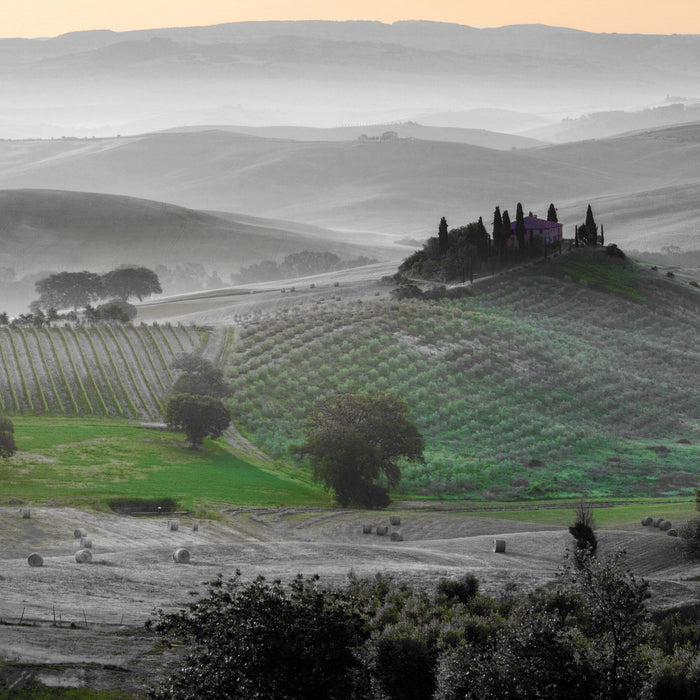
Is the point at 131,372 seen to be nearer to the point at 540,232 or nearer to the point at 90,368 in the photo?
the point at 90,368

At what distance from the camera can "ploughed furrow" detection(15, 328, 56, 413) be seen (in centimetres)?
10462

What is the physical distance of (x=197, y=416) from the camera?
9419 centimetres

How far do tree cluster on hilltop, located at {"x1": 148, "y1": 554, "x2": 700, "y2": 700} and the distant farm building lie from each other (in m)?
127

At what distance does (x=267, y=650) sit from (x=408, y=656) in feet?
20.2

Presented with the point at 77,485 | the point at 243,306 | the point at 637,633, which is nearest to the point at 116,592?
the point at 637,633

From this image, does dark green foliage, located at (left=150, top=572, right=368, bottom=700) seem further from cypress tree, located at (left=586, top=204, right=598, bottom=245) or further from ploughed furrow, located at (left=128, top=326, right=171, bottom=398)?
cypress tree, located at (left=586, top=204, right=598, bottom=245)

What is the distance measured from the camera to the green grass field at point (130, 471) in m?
78.8

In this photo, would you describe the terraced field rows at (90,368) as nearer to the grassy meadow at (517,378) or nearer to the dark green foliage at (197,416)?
the grassy meadow at (517,378)

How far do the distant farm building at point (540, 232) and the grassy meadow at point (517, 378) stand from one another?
7760mm

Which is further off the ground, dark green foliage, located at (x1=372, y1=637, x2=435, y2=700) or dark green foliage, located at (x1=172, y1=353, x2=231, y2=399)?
dark green foliage, located at (x1=172, y1=353, x2=231, y2=399)

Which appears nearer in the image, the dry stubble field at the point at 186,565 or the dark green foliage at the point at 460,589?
the dry stubble field at the point at 186,565

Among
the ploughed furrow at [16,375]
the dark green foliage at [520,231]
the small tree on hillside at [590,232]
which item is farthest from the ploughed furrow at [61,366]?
the small tree on hillside at [590,232]

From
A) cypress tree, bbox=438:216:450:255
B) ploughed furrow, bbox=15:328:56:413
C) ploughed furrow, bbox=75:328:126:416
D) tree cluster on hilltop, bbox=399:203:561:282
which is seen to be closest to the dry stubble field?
ploughed furrow, bbox=75:328:126:416

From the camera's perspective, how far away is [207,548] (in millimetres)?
62125
